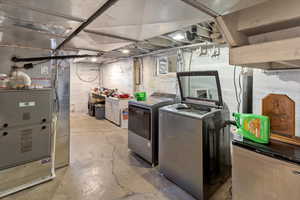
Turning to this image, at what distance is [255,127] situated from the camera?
1578mm

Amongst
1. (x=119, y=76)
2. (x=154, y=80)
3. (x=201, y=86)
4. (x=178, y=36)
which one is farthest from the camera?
(x=119, y=76)

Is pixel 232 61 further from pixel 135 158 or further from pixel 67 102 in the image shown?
pixel 67 102

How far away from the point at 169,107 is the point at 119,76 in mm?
4031

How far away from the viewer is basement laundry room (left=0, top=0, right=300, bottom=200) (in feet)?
3.97

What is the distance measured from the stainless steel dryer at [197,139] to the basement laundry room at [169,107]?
0.01 m

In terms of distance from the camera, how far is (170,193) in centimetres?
207

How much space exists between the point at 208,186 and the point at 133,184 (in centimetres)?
101

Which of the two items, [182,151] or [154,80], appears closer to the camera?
[182,151]

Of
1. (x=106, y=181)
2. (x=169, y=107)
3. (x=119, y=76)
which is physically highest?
(x=119, y=76)

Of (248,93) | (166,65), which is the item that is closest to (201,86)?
(248,93)

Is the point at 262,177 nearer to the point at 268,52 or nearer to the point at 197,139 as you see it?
the point at 197,139

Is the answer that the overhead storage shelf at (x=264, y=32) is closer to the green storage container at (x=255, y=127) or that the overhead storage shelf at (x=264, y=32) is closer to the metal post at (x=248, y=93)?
the green storage container at (x=255, y=127)

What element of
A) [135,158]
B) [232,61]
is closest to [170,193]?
[135,158]

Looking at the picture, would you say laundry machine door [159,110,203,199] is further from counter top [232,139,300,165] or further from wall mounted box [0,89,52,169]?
wall mounted box [0,89,52,169]
